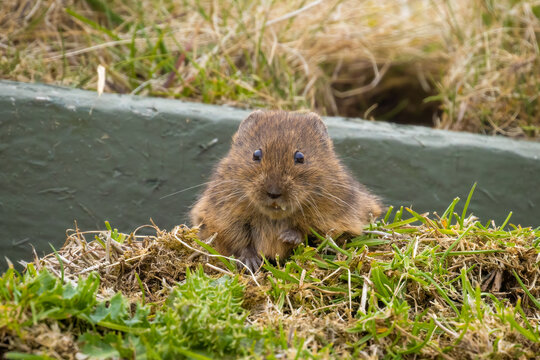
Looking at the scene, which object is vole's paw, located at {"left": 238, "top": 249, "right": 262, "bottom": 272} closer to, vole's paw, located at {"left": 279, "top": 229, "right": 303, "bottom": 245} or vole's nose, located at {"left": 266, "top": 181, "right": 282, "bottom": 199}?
vole's paw, located at {"left": 279, "top": 229, "right": 303, "bottom": 245}

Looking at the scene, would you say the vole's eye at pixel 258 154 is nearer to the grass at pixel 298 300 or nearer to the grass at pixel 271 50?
the grass at pixel 298 300

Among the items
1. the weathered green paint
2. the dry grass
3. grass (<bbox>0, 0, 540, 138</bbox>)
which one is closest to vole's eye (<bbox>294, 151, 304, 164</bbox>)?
the weathered green paint

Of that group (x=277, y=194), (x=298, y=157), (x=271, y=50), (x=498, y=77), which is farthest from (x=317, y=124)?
(x=498, y=77)

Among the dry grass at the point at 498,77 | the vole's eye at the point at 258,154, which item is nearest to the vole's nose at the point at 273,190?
the vole's eye at the point at 258,154

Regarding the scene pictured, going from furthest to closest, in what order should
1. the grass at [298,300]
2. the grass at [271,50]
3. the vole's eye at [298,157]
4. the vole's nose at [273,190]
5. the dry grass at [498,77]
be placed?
the dry grass at [498,77]
the grass at [271,50]
the vole's eye at [298,157]
the vole's nose at [273,190]
the grass at [298,300]

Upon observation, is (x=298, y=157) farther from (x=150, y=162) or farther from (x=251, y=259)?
(x=150, y=162)

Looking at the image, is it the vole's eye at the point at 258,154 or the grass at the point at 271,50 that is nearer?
the vole's eye at the point at 258,154
